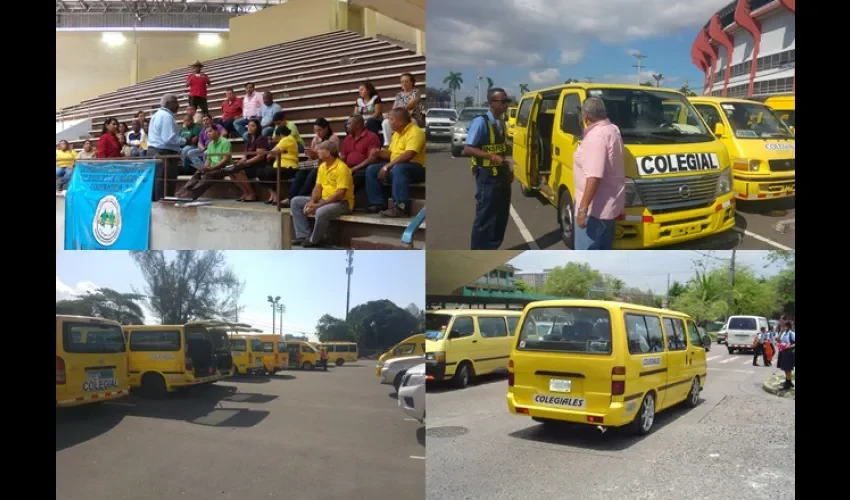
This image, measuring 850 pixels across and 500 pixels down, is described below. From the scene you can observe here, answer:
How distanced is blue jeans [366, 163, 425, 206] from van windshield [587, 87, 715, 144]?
4.49 ft

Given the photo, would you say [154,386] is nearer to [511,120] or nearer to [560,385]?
[560,385]

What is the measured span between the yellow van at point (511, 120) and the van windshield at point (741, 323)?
6.77 ft

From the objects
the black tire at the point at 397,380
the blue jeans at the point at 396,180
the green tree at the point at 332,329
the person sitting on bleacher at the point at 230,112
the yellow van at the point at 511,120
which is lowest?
the black tire at the point at 397,380

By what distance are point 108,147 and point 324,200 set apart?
285 centimetres

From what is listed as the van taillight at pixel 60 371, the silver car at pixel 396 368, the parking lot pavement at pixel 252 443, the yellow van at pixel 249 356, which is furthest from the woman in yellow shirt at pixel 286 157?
the van taillight at pixel 60 371

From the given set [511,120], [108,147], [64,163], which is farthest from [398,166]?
[64,163]

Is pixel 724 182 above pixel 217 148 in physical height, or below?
below

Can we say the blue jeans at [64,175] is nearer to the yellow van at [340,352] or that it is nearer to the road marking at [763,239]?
the yellow van at [340,352]

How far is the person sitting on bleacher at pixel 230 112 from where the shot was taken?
7355mm

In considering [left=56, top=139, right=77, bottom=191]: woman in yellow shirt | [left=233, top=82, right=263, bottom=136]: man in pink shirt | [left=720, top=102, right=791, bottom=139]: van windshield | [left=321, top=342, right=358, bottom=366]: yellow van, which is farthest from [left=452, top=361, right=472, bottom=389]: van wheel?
[left=56, top=139, right=77, bottom=191]: woman in yellow shirt

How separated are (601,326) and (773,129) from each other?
5.80 ft

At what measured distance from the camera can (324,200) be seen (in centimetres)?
531
